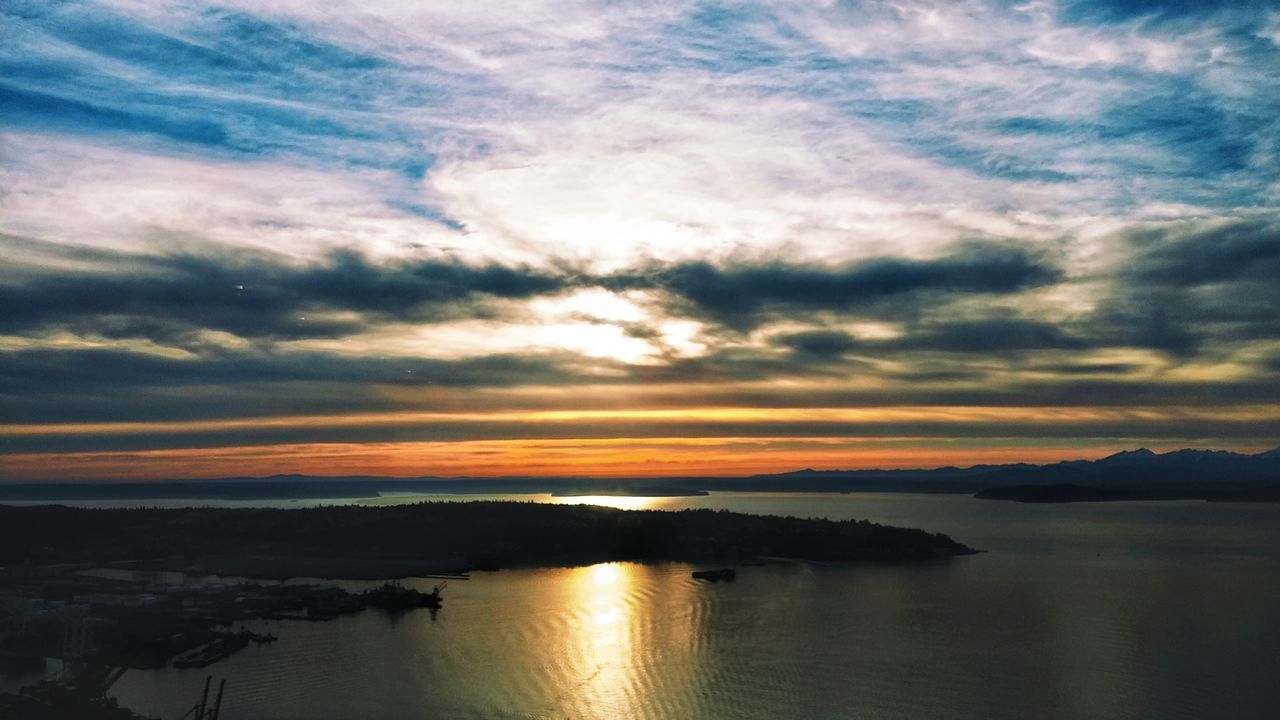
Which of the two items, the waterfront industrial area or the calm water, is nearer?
the waterfront industrial area

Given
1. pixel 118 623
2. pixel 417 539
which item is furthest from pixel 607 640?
pixel 417 539

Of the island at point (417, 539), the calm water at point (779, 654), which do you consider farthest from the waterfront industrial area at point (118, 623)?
the island at point (417, 539)

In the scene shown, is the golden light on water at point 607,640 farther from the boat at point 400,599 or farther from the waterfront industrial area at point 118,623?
the waterfront industrial area at point 118,623

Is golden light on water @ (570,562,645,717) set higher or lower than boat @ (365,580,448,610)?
lower

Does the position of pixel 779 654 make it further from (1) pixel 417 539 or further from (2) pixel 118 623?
(1) pixel 417 539

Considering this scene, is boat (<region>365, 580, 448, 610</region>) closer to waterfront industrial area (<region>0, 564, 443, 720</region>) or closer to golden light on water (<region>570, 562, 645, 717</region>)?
waterfront industrial area (<region>0, 564, 443, 720</region>)

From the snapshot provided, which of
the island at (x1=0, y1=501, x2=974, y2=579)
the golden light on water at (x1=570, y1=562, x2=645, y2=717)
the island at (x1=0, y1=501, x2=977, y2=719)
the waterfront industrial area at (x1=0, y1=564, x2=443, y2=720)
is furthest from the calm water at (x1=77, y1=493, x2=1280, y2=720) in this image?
the island at (x1=0, y1=501, x2=974, y2=579)
